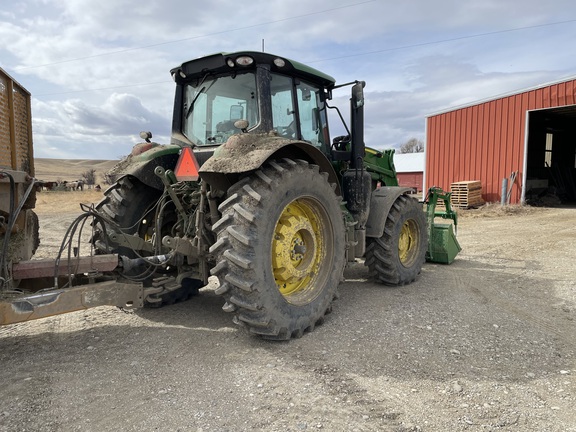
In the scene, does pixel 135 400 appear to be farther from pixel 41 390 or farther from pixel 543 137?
pixel 543 137

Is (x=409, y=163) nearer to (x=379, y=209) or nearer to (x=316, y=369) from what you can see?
(x=379, y=209)

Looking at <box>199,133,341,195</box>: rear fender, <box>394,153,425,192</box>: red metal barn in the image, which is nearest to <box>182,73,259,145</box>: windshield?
<box>199,133,341,195</box>: rear fender

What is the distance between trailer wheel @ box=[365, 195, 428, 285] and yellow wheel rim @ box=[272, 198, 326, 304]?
4.82 feet

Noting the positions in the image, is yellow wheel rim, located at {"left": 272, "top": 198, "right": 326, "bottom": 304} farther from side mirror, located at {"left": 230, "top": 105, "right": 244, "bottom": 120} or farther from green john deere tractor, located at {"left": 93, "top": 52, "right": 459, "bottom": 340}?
side mirror, located at {"left": 230, "top": 105, "right": 244, "bottom": 120}

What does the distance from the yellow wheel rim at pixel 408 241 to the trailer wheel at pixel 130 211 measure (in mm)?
3047

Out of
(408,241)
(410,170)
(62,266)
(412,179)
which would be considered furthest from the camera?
(410,170)

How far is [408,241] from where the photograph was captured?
6.17 m

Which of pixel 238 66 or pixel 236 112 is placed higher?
pixel 238 66

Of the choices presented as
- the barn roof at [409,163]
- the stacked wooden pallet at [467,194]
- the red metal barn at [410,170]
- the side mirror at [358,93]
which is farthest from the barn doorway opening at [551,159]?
the side mirror at [358,93]

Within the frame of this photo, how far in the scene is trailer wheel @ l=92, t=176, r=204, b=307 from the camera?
4340 mm

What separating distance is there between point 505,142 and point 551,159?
22.6ft

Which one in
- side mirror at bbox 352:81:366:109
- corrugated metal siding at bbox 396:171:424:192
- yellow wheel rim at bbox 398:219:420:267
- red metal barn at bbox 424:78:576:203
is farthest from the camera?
corrugated metal siding at bbox 396:171:424:192

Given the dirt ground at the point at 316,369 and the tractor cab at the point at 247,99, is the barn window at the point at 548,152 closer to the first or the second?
the dirt ground at the point at 316,369

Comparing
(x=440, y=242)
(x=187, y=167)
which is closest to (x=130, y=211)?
(x=187, y=167)
